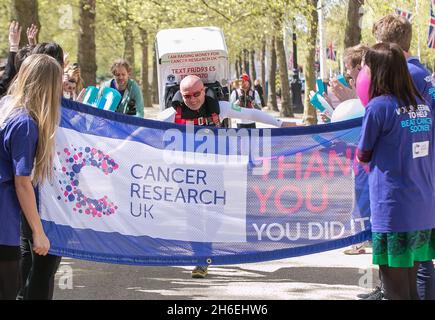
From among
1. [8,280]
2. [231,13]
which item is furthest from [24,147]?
[231,13]

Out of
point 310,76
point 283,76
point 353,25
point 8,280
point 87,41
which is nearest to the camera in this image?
point 8,280

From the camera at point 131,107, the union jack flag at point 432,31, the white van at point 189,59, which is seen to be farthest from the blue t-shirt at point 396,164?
the union jack flag at point 432,31

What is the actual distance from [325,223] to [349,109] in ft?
→ 3.71

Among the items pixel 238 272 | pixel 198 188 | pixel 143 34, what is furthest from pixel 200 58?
pixel 143 34

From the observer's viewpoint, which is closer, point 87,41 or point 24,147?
point 24,147

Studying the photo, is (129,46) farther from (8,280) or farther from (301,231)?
(8,280)

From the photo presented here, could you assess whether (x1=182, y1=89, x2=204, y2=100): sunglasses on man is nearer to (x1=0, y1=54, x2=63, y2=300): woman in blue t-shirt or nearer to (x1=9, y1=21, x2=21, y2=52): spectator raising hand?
(x1=9, y1=21, x2=21, y2=52): spectator raising hand

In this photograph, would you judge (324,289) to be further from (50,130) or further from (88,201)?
(50,130)

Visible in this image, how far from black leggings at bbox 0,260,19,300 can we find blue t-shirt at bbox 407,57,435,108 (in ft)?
8.92

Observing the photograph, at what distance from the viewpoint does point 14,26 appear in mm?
6105

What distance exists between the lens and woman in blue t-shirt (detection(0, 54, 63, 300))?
164 inches

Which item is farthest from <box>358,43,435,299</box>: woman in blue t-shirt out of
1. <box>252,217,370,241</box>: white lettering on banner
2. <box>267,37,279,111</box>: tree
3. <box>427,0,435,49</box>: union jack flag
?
<box>267,37,279,111</box>: tree

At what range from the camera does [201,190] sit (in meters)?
6.27

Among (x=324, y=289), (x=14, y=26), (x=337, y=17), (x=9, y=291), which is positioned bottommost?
(x=324, y=289)
